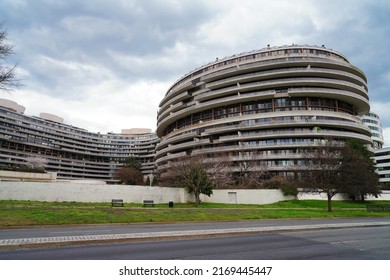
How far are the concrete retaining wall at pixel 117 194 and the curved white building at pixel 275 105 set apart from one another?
49.8 feet

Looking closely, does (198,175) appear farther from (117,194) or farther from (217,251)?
(217,251)

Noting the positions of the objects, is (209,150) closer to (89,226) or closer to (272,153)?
(272,153)

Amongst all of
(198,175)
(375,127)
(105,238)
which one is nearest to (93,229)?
(105,238)

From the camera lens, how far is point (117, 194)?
36.7m

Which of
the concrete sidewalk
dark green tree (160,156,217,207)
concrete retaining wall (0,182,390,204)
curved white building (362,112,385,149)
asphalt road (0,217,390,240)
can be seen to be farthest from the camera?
curved white building (362,112,385,149)

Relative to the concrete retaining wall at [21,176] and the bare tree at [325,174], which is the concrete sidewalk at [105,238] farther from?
the concrete retaining wall at [21,176]

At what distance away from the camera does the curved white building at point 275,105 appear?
60.7 meters

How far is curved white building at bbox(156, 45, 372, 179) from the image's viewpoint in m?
60.7

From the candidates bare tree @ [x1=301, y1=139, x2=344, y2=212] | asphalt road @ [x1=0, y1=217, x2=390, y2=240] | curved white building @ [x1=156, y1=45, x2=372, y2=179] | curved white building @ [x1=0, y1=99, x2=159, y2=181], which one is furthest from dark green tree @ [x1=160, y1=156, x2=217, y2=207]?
curved white building @ [x1=0, y1=99, x2=159, y2=181]

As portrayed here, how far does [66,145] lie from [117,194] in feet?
373

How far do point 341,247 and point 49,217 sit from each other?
55.0 ft

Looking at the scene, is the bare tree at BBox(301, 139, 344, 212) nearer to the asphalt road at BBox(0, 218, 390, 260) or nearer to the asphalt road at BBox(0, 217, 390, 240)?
the asphalt road at BBox(0, 217, 390, 240)

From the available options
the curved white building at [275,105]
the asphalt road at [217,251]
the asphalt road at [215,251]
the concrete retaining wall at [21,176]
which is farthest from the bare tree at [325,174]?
the concrete retaining wall at [21,176]

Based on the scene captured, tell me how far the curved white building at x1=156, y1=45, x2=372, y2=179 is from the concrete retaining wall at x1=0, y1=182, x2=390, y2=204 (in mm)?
15171
